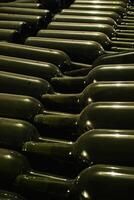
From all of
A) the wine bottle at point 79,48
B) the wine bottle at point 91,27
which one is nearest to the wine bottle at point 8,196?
the wine bottle at point 79,48

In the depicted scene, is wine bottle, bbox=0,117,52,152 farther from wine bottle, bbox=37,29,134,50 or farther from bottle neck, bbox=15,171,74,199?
wine bottle, bbox=37,29,134,50

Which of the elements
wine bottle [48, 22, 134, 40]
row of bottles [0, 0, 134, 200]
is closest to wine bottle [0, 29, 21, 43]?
row of bottles [0, 0, 134, 200]

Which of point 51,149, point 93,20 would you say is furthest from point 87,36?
point 51,149

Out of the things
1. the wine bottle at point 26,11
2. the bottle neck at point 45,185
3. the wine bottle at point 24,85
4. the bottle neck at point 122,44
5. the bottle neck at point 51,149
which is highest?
the wine bottle at point 26,11

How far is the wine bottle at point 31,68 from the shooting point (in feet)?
3.38

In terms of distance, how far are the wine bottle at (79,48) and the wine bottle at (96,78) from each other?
18 centimetres

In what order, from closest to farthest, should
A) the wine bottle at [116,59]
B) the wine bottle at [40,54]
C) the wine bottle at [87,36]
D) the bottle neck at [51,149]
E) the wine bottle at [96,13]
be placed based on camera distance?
the bottle neck at [51,149]
the wine bottle at [116,59]
the wine bottle at [40,54]
the wine bottle at [87,36]
the wine bottle at [96,13]

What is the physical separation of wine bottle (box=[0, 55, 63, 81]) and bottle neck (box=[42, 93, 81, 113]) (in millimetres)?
115

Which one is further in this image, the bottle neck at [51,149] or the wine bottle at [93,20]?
the wine bottle at [93,20]

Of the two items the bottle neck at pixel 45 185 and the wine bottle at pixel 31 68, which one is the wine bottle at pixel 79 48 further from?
the bottle neck at pixel 45 185

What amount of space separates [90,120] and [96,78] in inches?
8.1

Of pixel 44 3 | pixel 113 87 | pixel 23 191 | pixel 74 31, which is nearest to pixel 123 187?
pixel 23 191

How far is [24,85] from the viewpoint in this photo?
3.05ft

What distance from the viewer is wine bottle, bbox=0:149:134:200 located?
1.83 feet
